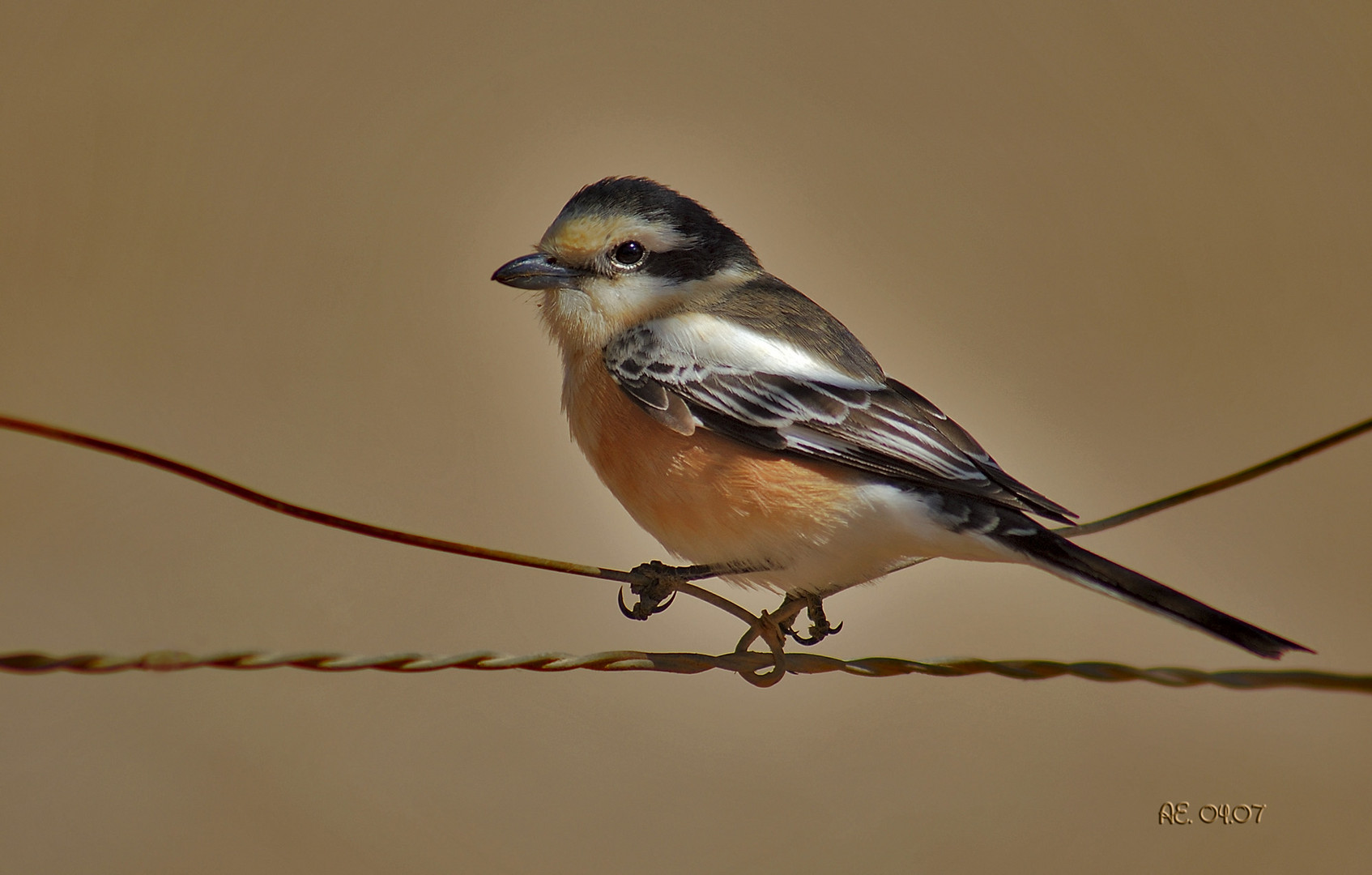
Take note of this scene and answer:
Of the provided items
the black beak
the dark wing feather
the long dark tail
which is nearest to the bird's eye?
the black beak

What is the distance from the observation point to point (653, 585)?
2.75 metres

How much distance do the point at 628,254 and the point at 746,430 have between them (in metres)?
0.72

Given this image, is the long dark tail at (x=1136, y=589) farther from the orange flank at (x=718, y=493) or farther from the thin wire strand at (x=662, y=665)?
the orange flank at (x=718, y=493)

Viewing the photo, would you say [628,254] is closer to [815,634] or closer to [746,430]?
[746,430]

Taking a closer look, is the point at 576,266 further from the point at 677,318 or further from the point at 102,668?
the point at 102,668

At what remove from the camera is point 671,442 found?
288 centimetres

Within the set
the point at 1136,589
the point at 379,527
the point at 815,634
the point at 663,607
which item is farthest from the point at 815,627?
the point at 379,527

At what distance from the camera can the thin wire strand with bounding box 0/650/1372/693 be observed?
5.41ft

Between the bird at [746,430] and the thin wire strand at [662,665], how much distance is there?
1.27 ft

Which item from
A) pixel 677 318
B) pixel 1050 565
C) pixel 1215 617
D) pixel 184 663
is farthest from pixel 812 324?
pixel 184 663

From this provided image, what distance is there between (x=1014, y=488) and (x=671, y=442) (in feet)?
2.88

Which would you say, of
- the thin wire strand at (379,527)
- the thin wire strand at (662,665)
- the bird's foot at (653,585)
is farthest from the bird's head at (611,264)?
the thin wire strand at (662,665)

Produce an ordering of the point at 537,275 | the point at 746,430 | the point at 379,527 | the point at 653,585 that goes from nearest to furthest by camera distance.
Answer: the point at 379,527, the point at 653,585, the point at 746,430, the point at 537,275

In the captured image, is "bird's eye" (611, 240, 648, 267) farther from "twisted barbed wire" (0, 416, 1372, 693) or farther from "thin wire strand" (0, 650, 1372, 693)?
"thin wire strand" (0, 650, 1372, 693)
